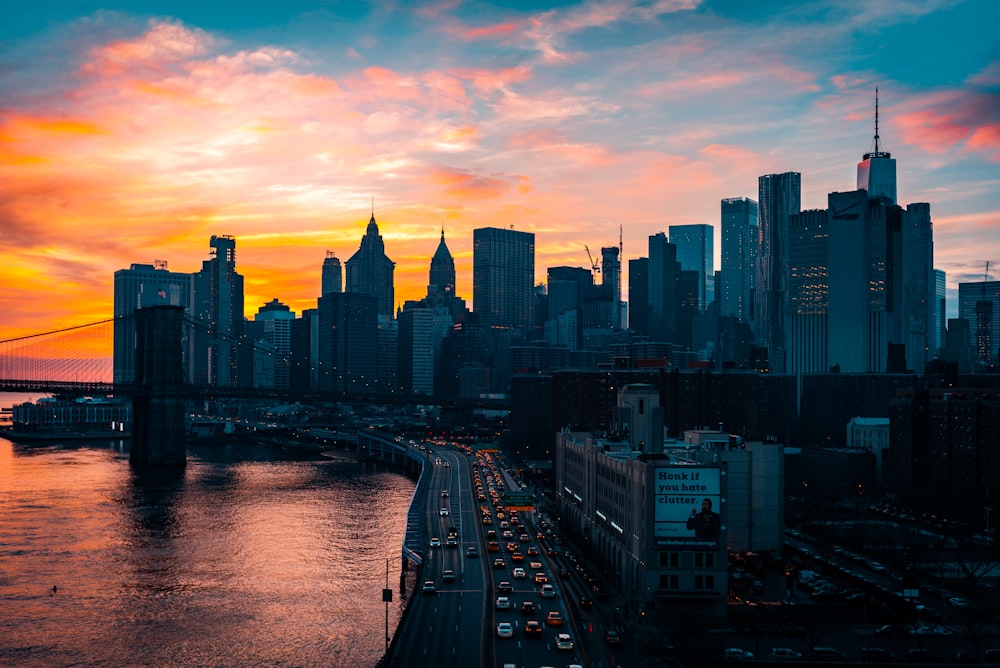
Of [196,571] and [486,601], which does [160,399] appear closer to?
[196,571]

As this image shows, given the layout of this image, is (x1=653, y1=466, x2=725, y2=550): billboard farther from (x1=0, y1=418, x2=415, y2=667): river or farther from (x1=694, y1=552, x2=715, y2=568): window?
(x1=0, y1=418, x2=415, y2=667): river

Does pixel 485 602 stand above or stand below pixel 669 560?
below

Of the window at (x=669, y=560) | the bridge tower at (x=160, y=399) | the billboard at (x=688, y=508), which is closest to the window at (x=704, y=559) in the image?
the billboard at (x=688, y=508)

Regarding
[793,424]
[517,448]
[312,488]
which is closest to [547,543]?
[312,488]

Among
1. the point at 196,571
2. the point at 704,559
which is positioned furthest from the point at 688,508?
the point at 196,571

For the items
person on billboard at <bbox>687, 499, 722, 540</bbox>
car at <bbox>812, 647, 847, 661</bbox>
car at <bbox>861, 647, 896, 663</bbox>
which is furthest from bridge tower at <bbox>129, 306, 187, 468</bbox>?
car at <bbox>861, 647, 896, 663</bbox>

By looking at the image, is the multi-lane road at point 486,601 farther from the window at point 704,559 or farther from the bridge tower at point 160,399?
the bridge tower at point 160,399

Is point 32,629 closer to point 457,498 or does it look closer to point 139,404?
point 457,498
